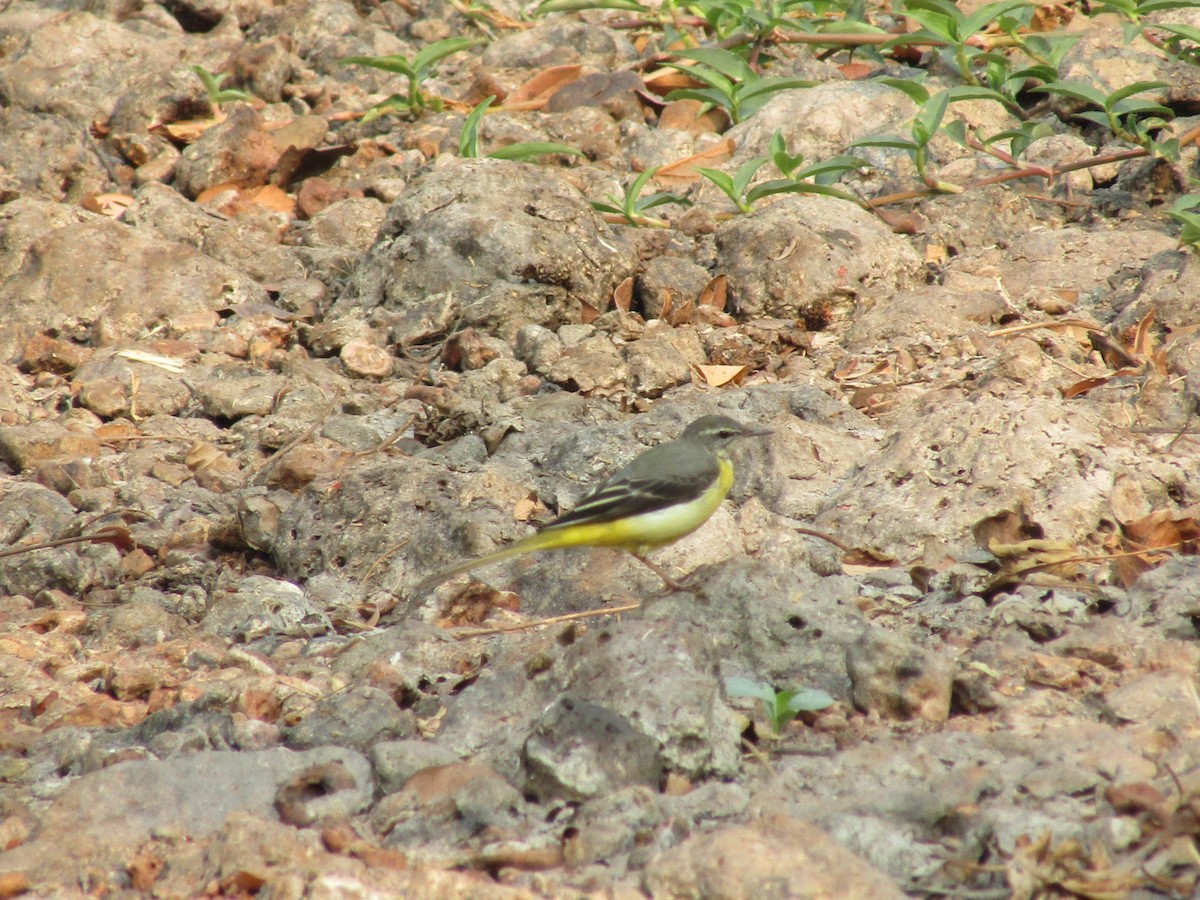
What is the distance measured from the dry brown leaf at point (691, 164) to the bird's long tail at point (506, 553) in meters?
4.65

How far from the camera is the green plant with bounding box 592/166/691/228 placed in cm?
848

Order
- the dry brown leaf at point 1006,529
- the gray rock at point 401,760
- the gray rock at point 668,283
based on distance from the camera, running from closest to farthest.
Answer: the gray rock at point 401,760 → the dry brown leaf at point 1006,529 → the gray rock at point 668,283

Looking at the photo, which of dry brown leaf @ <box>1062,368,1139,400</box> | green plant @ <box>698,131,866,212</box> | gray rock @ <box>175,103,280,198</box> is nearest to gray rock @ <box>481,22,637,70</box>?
gray rock @ <box>175,103,280,198</box>

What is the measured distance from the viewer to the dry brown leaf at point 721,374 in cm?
717

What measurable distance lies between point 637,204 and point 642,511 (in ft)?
12.7

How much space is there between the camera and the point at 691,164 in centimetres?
927

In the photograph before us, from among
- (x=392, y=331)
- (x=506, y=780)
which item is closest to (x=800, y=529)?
(x=506, y=780)

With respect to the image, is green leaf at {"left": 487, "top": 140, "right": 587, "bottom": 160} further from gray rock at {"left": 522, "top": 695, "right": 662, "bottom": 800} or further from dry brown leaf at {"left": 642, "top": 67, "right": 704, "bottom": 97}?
gray rock at {"left": 522, "top": 695, "right": 662, "bottom": 800}

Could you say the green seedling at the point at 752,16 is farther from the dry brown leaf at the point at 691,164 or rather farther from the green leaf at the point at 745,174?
the green leaf at the point at 745,174

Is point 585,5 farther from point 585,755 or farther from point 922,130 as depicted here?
point 585,755

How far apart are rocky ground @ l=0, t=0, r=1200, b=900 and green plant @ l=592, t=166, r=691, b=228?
22cm

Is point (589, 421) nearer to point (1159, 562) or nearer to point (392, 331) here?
point (392, 331)

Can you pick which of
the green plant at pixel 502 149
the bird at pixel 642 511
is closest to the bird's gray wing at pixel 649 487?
the bird at pixel 642 511

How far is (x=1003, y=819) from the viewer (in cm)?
319
